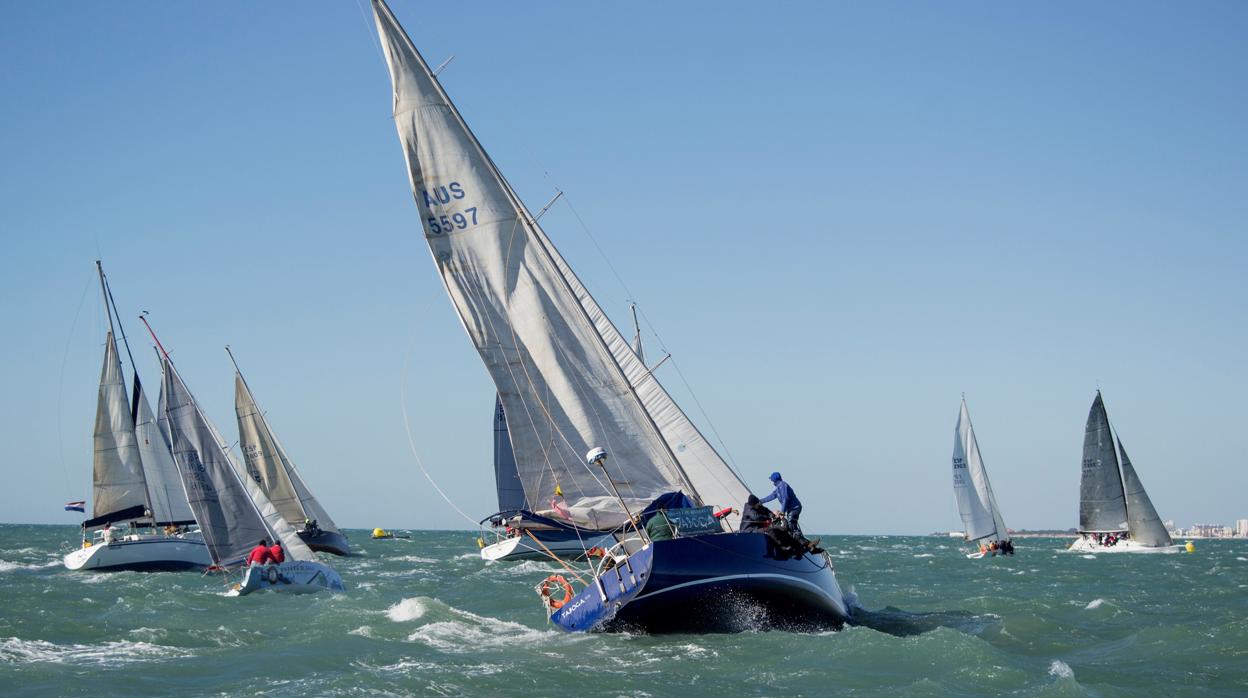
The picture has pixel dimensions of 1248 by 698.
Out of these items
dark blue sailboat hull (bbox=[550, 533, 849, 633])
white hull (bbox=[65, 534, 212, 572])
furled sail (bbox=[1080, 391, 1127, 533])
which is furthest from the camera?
furled sail (bbox=[1080, 391, 1127, 533])

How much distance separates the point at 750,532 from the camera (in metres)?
17.5

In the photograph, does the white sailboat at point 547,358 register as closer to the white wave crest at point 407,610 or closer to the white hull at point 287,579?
the white wave crest at point 407,610

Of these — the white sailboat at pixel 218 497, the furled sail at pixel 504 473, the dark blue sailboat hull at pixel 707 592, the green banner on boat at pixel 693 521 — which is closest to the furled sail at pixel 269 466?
the furled sail at pixel 504 473

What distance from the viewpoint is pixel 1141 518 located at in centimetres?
6631

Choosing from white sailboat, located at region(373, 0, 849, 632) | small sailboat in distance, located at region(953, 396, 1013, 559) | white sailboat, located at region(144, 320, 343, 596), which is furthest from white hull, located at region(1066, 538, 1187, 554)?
white sailboat, located at region(373, 0, 849, 632)

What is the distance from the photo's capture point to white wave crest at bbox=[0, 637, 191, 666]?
716 inches

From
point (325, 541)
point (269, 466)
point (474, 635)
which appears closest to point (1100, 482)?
point (325, 541)

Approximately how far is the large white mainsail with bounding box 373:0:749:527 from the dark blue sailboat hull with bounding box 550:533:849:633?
6.87 feet

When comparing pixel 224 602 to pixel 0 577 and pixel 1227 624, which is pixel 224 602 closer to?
pixel 0 577

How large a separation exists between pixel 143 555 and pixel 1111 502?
4767cm

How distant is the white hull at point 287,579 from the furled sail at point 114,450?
18904 mm

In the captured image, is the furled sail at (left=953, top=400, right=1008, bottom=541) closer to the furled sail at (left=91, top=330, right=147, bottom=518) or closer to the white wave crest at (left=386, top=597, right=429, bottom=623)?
the furled sail at (left=91, top=330, right=147, bottom=518)

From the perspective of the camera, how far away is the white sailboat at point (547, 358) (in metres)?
20.2

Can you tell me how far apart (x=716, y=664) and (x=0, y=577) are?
2989cm
